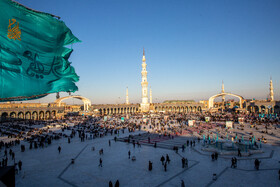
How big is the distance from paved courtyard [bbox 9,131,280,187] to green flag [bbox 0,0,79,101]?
601 cm

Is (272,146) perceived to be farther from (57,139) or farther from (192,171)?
(57,139)

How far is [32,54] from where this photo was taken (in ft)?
22.3

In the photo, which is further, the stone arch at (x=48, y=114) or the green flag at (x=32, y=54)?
the stone arch at (x=48, y=114)

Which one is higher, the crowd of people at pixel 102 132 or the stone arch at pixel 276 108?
the stone arch at pixel 276 108

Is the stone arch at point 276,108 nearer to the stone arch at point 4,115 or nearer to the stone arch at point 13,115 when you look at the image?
the stone arch at point 13,115

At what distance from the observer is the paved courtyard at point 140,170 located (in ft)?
33.7

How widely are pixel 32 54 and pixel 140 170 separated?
29.8 ft

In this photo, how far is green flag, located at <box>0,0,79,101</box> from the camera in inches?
237

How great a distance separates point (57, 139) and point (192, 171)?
1789 cm

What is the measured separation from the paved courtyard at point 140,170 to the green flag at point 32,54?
601 centimetres

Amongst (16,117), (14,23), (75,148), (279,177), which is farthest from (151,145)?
(16,117)

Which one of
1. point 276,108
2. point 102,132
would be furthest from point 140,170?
point 276,108

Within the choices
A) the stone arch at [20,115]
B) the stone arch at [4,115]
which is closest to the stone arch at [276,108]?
the stone arch at [20,115]

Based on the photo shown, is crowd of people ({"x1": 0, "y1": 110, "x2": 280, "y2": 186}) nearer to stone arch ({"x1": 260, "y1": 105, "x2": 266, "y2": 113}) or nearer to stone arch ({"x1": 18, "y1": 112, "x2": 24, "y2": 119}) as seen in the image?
stone arch ({"x1": 18, "y1": 112, "x2": 24, "y2": 119})
